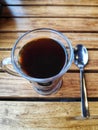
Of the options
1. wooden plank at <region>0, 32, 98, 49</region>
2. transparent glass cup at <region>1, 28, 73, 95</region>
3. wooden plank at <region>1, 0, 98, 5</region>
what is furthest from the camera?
wooden plank at <region>1, 0, 98, 5</region>

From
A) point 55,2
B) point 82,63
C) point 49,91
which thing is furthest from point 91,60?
point 55,2

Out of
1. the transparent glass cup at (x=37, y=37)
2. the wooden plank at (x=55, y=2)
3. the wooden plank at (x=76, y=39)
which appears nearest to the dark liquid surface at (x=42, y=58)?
the transparent glass cup at (x=37, y=37)

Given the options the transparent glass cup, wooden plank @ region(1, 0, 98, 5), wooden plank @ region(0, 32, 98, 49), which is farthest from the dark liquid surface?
wooden plank @ region(1, 0, 98, 5)

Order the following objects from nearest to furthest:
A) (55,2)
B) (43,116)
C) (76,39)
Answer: (43,116), (76,39), (55,2)

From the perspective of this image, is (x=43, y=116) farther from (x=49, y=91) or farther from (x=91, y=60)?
(x=91, y=60)

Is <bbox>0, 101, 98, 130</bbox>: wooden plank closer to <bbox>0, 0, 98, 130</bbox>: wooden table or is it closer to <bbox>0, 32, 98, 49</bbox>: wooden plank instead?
<bbox>0, 0, 98, 130</bbox>: wooden table

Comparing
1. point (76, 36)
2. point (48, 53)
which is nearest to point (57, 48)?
→ point (48, 53)
